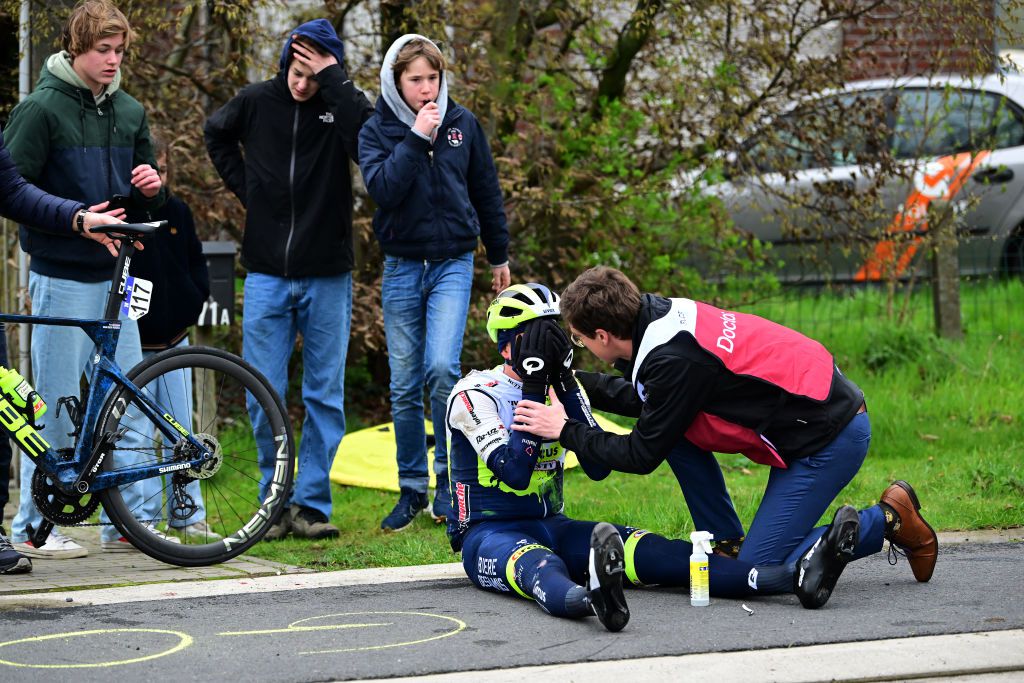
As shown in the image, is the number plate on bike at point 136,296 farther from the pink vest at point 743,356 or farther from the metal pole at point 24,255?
the pink vest at point 743,356

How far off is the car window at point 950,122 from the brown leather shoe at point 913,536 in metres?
4.78

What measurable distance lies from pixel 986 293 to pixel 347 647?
7632mm

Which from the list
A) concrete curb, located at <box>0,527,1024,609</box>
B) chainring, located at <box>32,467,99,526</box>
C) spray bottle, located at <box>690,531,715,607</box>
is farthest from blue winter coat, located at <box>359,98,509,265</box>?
spray bottle, located at <box>690,531,715,607</box>

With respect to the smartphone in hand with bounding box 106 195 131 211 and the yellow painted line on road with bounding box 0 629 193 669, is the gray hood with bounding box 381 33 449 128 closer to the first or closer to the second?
the smartphone in hand with bounding box 106 195 131 211

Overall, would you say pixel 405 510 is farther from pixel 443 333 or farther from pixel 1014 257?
pixel 1014 257

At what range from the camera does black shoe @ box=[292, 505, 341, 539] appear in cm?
632

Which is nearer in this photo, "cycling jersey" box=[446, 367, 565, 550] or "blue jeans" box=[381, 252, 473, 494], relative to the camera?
"cycling jersey" box=[446, 367, 565, 550]

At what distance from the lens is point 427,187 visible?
6293mm

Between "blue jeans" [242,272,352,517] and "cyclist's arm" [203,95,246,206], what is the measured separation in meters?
0.44

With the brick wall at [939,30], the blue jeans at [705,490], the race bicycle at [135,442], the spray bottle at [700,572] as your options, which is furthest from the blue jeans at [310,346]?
the brick wall at [939,30]

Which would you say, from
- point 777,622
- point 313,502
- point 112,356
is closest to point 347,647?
point 777,622

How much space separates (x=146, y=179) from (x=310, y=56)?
0.90 m

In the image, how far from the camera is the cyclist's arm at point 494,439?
16.2ft

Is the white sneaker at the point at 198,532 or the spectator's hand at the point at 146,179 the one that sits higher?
the spectator's hand at the point at 146,179
